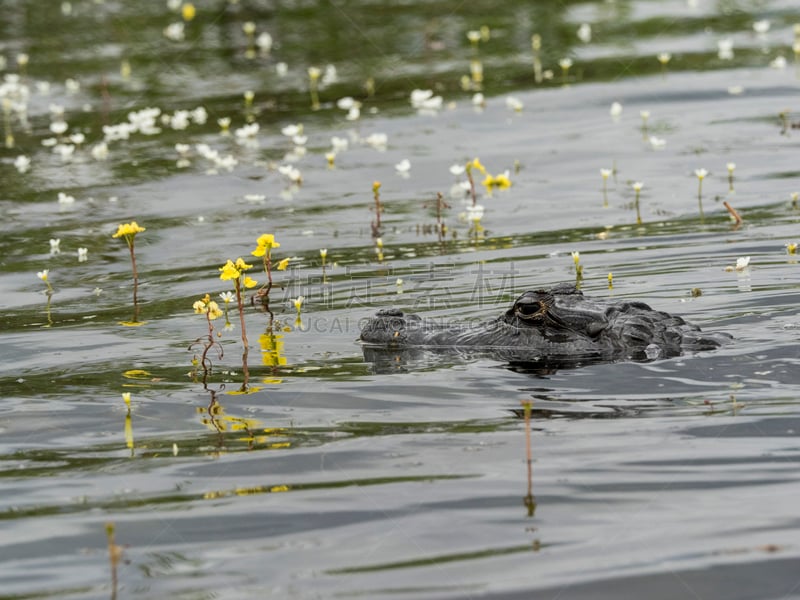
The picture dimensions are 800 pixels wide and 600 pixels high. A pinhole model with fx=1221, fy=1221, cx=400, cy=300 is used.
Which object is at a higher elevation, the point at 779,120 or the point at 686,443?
the point at 779,120

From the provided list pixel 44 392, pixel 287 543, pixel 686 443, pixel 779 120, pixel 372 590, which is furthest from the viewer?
pixel 779 120

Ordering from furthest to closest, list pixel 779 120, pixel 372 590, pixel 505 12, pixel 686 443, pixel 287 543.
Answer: pixel 505 12
pixel 779 120
pixel 686 443
pixel 287 543
pixel 372 590

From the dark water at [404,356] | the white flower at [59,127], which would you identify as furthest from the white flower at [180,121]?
the white flower at [59,127]

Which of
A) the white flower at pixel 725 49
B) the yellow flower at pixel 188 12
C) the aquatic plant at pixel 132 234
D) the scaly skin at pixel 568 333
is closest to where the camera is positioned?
the scaly skin at pixel 568 333

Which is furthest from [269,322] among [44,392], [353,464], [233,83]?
[233,83]

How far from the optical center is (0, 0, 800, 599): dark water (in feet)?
17.4

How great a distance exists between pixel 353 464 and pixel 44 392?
105 inches

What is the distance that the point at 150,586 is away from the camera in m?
5.11

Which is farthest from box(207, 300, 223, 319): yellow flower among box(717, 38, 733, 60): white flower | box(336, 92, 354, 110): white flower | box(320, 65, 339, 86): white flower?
box(717, 38, 733, 60): white flower

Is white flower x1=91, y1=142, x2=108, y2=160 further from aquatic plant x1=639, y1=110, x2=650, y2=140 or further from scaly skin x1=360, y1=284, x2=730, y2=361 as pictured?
scaly skin x1=360, y1=284, x2=730, y2=361

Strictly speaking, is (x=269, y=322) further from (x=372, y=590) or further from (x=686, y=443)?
(x=372, y=590)

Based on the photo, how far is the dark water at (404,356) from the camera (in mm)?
5312

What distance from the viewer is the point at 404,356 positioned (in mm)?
8406

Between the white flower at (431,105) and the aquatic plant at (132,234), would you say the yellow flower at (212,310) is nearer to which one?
the aquatic plant at (132,234)
